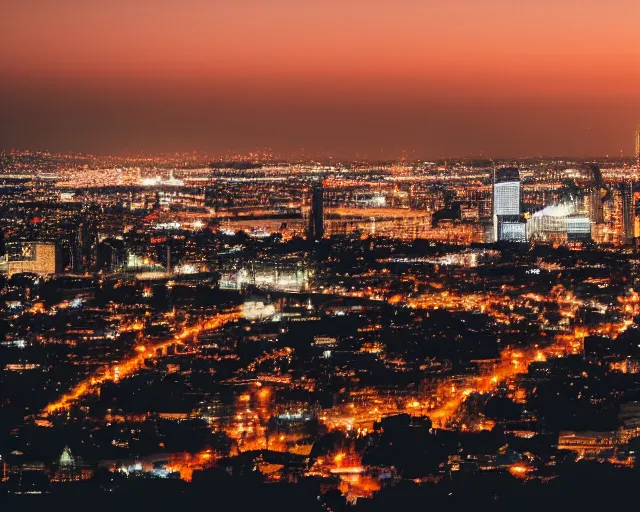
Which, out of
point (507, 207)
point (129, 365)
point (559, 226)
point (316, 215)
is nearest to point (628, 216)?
point (559, 226)

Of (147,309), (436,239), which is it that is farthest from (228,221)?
(147,309)

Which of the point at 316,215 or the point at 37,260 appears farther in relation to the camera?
the point at 316,215

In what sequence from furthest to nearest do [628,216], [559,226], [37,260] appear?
[559,226], [628,216], [37,260]

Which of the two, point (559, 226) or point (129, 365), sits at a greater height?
point (559, 226)

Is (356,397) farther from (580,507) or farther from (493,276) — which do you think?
(493,276)

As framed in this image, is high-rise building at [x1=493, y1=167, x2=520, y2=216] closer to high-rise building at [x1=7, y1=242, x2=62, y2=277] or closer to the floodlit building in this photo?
the floodlit building

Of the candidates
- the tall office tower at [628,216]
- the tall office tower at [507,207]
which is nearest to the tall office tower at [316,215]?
the tall office tower at [507,207]

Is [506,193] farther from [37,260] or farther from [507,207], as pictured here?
[37,260]
